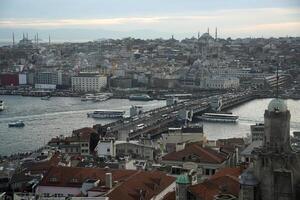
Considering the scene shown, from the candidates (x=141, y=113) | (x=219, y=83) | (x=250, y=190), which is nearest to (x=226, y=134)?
(x=141, y=113)

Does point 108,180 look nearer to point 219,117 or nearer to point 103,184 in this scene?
point 103,184

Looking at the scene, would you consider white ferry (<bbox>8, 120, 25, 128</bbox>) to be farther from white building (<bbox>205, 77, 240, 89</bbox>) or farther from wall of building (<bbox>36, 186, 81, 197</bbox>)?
white building (<bbox>205, 77, 240, 89</bbox>)

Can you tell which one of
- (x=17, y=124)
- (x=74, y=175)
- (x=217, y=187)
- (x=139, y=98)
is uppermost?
(x=217, y=187)

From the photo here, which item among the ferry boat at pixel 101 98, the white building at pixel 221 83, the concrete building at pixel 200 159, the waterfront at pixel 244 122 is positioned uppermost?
the concrete building at pixel 200 159

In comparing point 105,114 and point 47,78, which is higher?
point 47,78

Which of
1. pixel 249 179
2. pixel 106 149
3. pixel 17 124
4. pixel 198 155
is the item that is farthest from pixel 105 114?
pixel 249 179

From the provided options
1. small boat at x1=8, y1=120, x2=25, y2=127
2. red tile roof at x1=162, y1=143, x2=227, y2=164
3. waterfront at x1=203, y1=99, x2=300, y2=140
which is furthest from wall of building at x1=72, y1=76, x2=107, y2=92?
red tile roof at x1=162, y1=143, x2=227, y2=164

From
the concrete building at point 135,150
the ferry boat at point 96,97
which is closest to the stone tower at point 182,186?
the concrete building at point 135,150

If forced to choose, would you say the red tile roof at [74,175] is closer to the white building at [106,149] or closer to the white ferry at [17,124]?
the white building at [106,149]
